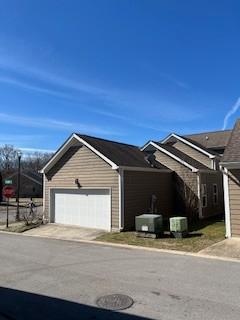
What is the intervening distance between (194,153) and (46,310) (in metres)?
20.1

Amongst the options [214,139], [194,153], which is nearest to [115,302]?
[194,153]

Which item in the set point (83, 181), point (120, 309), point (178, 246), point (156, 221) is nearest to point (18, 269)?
point (120, 309)

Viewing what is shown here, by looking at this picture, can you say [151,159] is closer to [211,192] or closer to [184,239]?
[211,192]

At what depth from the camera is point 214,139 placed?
114 feet

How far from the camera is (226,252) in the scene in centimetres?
1234

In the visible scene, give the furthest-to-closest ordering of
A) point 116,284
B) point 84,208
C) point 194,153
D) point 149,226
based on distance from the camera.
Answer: point 194,153
point 84,208
point 149,226
point 116,284

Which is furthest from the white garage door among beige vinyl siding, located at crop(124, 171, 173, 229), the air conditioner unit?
the air conditioner unit

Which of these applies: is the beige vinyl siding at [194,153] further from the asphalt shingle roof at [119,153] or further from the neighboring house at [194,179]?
the asphalt shingle roof at [119,153]

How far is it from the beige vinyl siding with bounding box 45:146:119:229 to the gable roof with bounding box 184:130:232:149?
1575 cm

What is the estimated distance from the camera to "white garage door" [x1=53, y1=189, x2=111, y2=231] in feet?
62.5

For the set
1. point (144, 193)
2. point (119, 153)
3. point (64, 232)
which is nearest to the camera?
point (64, 232)

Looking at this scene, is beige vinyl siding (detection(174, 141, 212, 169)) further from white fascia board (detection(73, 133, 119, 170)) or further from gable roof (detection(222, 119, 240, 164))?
white fascia board (detection(73, 133, 119, 170))

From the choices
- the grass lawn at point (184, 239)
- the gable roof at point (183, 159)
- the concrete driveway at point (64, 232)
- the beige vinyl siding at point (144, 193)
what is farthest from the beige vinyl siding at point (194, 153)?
the concrete driveway at point (64, 232)

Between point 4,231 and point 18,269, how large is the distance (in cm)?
1058
